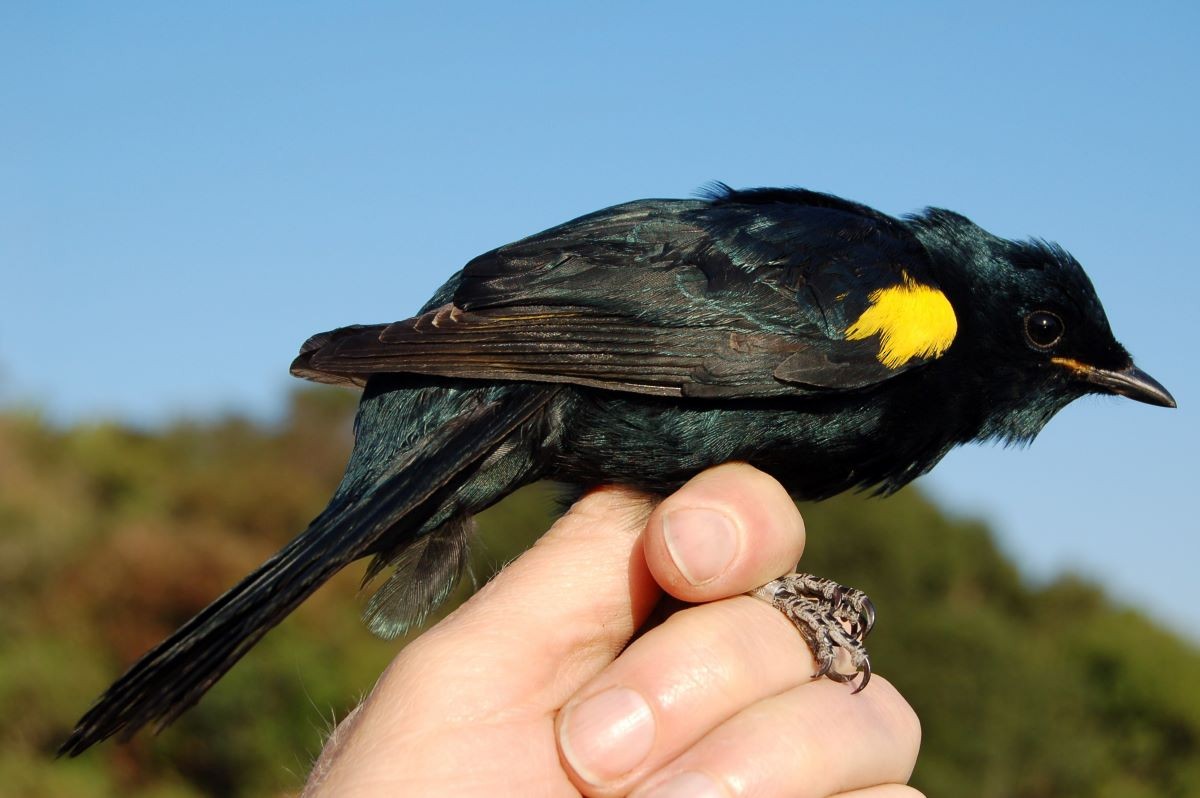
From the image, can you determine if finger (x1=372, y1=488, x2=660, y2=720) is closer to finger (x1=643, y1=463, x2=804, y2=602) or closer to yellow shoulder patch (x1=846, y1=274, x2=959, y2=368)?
finger (x1=643, y1=463, x2=804, y2=602)

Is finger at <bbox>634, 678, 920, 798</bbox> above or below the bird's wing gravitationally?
below

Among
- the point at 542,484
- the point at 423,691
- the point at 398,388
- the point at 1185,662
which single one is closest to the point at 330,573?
the point at 423,691

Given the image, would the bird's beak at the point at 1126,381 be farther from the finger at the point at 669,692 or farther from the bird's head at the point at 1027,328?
the finger at the point at 669,692

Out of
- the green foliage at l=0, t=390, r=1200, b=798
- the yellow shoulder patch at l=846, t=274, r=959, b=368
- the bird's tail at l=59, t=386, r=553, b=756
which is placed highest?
the bird's tail at l=59, t=386, r=553, b=756

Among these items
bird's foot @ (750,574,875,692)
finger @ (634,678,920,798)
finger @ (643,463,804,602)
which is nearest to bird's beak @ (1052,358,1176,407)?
bird's foot @ (750,574,875,692)

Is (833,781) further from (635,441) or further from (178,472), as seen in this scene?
(178,472)

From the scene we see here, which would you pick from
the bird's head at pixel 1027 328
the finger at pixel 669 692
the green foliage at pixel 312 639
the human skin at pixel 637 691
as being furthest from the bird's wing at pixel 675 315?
the green foliage at pixel 312 639
